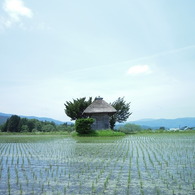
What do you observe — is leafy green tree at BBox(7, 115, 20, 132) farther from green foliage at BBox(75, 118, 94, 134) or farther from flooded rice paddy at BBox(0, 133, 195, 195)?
flooded rice paddy at BBox(0, 133, 195, 195)

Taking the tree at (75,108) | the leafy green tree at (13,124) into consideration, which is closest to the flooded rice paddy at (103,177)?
the tree at (75,108)

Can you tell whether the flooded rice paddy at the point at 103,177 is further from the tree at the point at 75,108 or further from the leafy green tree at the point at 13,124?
the leafy green tree at the point at 13,124

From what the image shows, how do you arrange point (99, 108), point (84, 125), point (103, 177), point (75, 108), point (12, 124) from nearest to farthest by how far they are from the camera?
point (103, 177) → point (84, 125) → point (99, 108) → point (75, 108) → point (12, 124)

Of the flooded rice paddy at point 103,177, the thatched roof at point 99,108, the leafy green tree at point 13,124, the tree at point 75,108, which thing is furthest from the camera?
the leafy green tree at point 13,124

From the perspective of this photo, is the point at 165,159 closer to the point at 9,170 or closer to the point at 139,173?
the point at 139,173

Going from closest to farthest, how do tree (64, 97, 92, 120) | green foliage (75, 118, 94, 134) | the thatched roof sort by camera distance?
green foliage (75, 118, 94, 134) → the thatched roof → tree (64, 97, 92, 120)

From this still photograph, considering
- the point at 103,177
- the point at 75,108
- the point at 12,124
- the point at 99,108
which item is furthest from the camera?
the point at 12,124

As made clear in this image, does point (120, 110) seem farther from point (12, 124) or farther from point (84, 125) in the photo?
point (12, 124)

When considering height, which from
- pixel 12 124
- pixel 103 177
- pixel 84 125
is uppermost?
pixel 12 124

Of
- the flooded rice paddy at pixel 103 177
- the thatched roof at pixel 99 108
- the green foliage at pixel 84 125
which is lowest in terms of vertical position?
the flooded rice paddy at pixel 103 177

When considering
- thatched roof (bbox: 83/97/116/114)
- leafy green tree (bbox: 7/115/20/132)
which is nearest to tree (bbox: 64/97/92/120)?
thatched roof (bbox: 83/97/116/114)

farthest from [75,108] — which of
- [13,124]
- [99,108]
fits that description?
[13,124]

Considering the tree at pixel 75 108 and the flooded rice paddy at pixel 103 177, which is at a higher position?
the tree at pixel 75 108

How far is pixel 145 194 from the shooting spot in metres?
5.36
